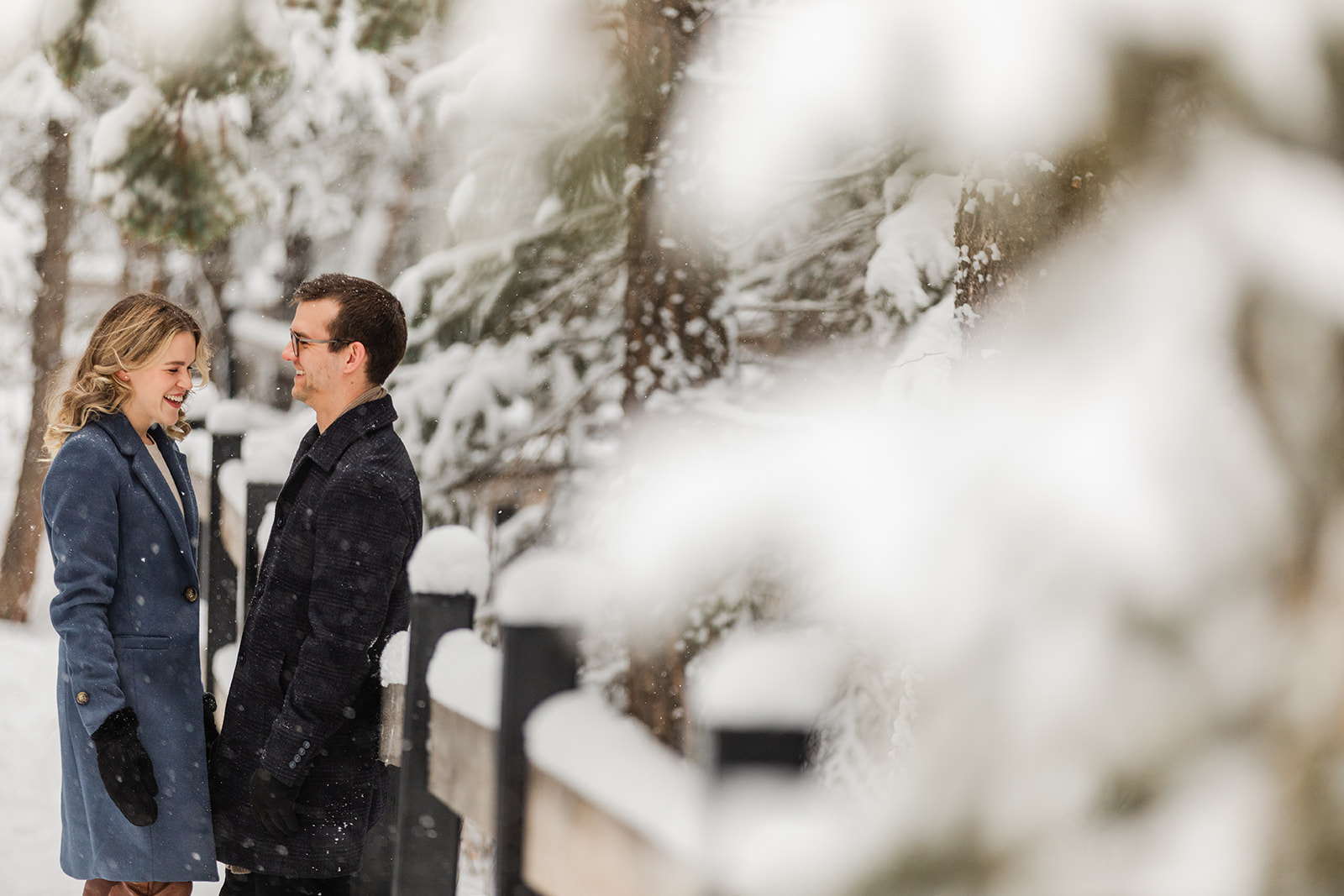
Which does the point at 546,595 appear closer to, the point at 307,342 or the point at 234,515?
the point at 307,342

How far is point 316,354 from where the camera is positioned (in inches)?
104

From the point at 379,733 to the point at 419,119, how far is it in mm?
8607

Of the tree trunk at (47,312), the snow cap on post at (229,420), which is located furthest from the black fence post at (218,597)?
the tree trunk at (47,312)

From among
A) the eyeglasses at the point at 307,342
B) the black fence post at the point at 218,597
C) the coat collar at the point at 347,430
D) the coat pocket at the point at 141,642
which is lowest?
the black fence post at the point at 218,597

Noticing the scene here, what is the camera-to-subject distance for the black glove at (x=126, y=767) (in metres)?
2.50

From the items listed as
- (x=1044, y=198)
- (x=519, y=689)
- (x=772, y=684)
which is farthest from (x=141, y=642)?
(x=1044, y=198)

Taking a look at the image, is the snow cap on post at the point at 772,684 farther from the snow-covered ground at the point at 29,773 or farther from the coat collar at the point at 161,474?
the snow-covered ground at the point at 29,773

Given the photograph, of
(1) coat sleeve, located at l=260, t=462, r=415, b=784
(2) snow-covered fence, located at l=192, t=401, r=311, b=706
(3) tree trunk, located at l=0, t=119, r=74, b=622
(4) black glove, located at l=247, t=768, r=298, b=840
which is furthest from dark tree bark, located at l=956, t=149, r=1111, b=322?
(3) tree trunk, located at l=0, t=119, r=74, b=622

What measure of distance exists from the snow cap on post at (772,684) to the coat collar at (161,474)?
83.1 inches

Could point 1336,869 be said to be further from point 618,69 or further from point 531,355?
point 531,355

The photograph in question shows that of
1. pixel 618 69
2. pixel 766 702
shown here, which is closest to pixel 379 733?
pixel 766 702

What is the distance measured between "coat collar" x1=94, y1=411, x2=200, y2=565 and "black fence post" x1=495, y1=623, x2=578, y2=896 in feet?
4.62

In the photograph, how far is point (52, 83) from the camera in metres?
11.2

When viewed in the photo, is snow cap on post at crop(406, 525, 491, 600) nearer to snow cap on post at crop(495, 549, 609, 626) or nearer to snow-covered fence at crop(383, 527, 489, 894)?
snow-covered fence at crop(383, 527, 489, 894)
